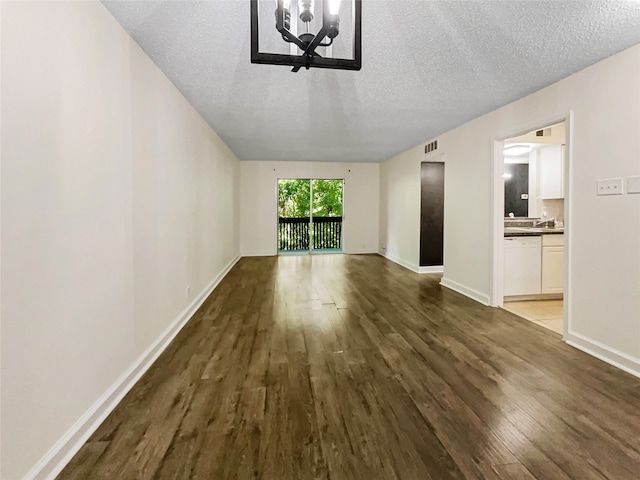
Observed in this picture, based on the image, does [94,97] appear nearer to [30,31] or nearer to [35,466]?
[30,31]

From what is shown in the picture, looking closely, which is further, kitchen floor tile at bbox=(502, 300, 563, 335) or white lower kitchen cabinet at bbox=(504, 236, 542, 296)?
white lower kitchen cabinet at bbox=(504, 236, 542, 296)

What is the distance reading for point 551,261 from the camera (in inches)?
157

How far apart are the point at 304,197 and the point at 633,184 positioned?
6582mm

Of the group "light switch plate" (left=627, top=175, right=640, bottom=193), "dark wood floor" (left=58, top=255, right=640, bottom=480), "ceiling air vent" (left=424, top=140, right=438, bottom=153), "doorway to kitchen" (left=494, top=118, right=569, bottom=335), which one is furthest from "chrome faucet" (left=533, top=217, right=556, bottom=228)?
"light switch plate" (left=627, top=175, right=640, bottom=193)

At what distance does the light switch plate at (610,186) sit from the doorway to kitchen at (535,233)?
0.29m

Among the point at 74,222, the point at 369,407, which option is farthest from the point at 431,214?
the point at 74,222

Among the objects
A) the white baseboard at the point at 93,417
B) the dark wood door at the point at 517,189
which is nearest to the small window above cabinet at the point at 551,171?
the dark wood door at the point at 517,189

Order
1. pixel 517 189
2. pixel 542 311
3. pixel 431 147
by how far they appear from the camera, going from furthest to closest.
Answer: pixel 517 189 < pixel 431 147 < pixel 542 311

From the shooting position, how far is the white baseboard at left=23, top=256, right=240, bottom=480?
130cm

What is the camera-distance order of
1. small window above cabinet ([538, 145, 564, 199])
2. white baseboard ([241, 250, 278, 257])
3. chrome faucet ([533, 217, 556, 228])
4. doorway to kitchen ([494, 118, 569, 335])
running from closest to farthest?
doorway to kitchen ([494, 118, 569, 335]) < small window above cabinet ([538, 145, 564, 199]) < chrome faucet ([533, 217, 556, 228]) < white baseboard ([241, 250, 278, 257])

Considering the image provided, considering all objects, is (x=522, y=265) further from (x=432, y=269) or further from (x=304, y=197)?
(x=304, y=197)

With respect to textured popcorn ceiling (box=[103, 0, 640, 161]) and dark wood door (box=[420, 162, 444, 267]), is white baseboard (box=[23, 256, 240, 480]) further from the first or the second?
dark wood door (box=[420, 162, 444, 267])

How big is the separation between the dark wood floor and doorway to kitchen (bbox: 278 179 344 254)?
5158 mm

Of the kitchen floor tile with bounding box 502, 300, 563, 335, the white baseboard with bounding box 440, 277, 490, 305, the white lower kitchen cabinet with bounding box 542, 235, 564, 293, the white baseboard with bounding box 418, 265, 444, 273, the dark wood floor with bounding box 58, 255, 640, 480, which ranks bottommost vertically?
the dark wood floor with bounding box 58, 255, 640, 480
